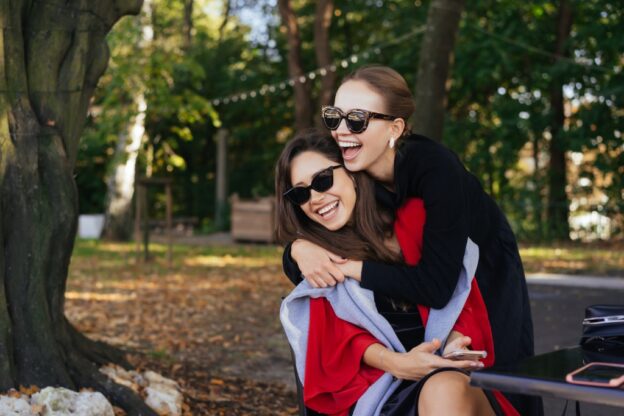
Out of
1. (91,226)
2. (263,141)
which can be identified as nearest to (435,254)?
(91,226)

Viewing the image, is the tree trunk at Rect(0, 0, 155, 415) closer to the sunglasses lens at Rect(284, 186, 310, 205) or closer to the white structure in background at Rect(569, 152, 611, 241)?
the sunglasses lens at Rect(284, 186, 310, 205)

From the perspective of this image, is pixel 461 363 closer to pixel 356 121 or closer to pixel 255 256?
pixel 356 121

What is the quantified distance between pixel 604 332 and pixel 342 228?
3.01 feet

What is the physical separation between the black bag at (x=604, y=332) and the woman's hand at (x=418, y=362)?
1.02ft

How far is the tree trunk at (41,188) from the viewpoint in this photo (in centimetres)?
452

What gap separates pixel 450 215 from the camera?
2838mm

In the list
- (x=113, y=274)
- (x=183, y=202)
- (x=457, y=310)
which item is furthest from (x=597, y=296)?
(x=183, y=202)

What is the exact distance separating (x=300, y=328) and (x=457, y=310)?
0.48 metres

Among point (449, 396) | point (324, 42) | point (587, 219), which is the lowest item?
point (587, 219)

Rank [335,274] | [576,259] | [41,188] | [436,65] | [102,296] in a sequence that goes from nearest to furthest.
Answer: [335,274]
[41,188]
[102,296]
[436,65]
[576,259]

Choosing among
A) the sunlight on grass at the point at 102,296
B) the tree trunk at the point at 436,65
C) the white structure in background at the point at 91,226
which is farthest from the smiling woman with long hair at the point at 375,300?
the white structure in background at the point at 91,226

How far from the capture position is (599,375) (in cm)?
203

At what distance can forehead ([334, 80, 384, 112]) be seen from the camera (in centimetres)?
303

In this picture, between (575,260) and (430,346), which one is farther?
(575,260)
